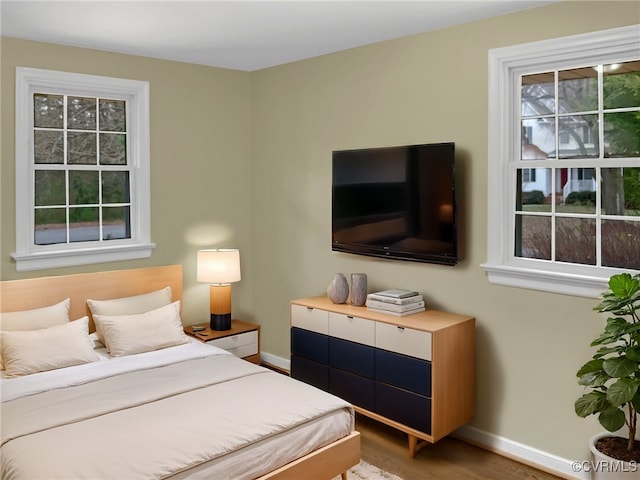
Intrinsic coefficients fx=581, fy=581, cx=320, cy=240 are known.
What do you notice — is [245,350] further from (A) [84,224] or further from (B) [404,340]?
(B) [404,340]

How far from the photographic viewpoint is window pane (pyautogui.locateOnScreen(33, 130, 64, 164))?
411 cm

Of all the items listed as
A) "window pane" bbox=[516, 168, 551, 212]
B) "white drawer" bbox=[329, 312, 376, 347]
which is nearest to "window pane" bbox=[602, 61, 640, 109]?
"window pane" bbox=[516, 168, 551, 212]

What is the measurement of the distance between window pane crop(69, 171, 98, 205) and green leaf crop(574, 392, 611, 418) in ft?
11.6

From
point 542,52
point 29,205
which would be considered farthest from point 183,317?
point 542,52

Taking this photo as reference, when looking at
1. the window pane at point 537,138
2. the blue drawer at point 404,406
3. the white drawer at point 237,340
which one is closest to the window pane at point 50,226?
the white drawer at point 237,340

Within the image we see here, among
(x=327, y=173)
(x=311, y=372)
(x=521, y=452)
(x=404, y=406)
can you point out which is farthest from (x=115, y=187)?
(x=521, y=452)

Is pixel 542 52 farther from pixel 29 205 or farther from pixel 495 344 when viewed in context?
pixel 29 205

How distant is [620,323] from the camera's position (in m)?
2.64

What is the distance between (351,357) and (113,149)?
242 centimetres

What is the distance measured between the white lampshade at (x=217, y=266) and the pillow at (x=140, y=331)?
62 centimetres

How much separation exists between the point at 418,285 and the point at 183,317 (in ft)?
6.72

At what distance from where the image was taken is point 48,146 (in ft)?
13.6

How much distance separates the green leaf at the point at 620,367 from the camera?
2.52m

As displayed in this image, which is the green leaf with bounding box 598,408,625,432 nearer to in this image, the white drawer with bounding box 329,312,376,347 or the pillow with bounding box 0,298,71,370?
the white drawer with bounding box 329,312,376,347
